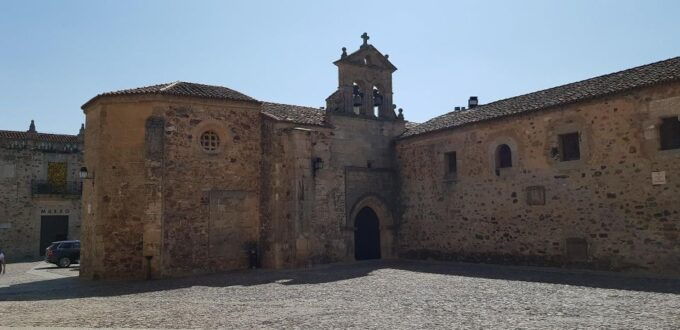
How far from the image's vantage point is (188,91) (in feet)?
51.9

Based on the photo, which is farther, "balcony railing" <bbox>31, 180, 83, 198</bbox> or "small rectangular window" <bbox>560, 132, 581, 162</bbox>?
"balcony railing" <bbox>31, 180, 83, 198</bbox>

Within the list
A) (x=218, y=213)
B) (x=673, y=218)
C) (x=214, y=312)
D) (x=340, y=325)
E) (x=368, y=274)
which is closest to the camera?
(x=340, y=325)

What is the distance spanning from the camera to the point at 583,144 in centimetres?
1398

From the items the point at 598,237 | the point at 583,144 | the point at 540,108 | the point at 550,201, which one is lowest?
the point at 598,237

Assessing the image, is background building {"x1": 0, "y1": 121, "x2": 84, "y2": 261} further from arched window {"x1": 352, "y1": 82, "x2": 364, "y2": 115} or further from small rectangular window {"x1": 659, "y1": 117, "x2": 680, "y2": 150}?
small rectangular window {"x1": 659, "y1": 117, "x2": 680, "y2": 150}

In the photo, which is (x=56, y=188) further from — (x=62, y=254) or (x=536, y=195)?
(x=536, y=195)

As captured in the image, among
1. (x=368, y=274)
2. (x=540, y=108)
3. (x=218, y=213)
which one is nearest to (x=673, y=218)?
(x=540, y=108)

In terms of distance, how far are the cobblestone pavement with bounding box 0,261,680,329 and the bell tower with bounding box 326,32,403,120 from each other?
6.74 m

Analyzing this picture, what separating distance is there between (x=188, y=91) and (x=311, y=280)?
7045 millimetres

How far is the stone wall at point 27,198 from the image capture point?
25.2 metres

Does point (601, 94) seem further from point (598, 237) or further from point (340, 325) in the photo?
point (340, 325)

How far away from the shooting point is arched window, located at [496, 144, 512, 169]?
1626 centimetres

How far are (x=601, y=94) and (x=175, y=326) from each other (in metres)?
11.8

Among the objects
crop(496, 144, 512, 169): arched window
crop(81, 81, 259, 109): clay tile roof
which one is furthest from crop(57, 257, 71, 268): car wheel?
crop(496, 144, 512, 169): arched window
